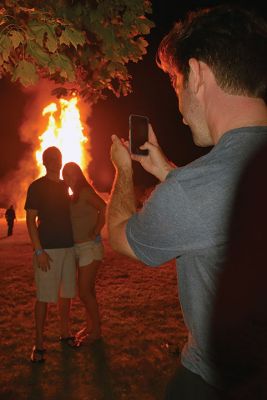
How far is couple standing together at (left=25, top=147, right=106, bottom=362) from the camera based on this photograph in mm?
4426

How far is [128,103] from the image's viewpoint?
3241cm

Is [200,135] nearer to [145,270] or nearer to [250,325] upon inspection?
[250,325]

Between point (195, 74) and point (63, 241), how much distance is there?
11.3 ft

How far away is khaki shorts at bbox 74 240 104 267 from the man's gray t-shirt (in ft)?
11.1

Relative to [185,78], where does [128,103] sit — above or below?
above

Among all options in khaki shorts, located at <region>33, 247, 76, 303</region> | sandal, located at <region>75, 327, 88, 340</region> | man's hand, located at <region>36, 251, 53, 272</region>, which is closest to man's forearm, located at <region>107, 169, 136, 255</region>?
man's hand, located at <region>36, 251, 53, 272</region>

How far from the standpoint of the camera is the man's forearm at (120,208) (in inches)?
60.7

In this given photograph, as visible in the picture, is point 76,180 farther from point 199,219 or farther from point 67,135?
point 67,135

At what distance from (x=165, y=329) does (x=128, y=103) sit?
94.7ft

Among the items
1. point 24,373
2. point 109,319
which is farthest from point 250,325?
point 109,319

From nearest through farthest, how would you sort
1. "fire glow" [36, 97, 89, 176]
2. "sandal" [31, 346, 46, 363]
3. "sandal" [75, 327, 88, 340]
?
"sandal" [31, 346, 46, 363] < "sandal" [75, 327, 88, 340] < "fire glow" [36, 97, 89, 176]

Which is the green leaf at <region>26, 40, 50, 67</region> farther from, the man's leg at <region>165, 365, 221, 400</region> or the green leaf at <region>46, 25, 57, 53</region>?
the man's leg at <region>165, 365, 221, 400</region>

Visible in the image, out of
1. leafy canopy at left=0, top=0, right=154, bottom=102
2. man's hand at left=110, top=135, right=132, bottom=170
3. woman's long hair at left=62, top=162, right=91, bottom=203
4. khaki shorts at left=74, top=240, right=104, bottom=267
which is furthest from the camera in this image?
woman's long hair at left=62, top=162, right=91, bottom=203

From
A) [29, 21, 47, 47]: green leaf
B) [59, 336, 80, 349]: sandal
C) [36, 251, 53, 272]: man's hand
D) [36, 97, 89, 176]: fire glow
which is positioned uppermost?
[36, 97, 89, 176]: fire glow
